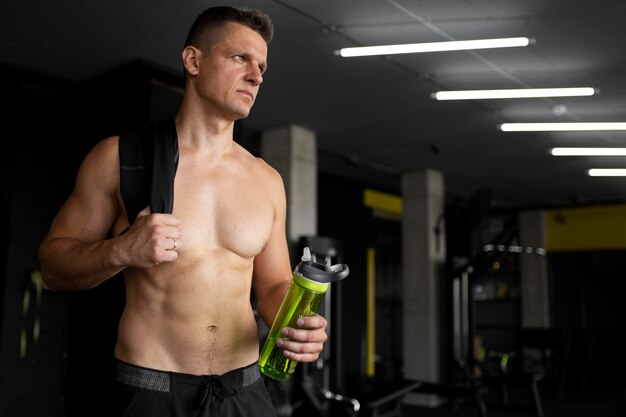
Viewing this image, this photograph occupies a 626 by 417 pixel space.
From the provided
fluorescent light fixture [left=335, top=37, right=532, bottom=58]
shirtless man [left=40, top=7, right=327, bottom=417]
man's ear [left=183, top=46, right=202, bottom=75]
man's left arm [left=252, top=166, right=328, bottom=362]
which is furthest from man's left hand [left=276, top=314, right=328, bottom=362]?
fluorescent light fixture [left=335, top=37, right=532, bottom=58]

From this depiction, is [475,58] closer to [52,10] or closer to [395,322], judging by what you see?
[52,10]

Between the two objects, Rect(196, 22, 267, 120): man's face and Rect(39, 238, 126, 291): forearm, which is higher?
Rect(196, 22, 267, 120): man's face

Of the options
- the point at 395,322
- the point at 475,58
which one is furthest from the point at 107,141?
the point at 395,322

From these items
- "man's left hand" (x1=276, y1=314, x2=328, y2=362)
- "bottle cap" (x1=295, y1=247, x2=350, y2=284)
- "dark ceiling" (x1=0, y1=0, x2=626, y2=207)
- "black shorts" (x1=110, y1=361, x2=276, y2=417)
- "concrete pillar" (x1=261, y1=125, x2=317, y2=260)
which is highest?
"dark ceiling" (x1=0, y1=0, x2=626, y2=207)

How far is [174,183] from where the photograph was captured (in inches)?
53.0

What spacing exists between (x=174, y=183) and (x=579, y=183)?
329 inches

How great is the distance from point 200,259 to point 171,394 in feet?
0.88

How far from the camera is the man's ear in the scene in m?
1.41

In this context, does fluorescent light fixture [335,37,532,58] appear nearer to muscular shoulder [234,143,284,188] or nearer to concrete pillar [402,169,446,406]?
muscular shoulder [234,143,284,188]

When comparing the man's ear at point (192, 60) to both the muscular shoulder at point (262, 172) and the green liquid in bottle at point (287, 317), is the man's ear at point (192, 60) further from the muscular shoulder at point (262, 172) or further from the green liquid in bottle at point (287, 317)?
the green liquid in bottle at point (287, 317)

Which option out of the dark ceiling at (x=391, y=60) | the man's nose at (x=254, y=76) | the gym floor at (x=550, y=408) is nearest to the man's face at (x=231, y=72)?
the man's nose at (x=254, y=76)

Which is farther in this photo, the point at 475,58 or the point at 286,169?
the point at 286,169

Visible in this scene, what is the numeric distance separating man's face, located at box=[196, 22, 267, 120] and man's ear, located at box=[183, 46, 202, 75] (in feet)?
0.04

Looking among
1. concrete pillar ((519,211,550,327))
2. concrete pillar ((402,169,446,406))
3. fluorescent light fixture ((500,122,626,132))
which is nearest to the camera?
fluorescent light fixture ((500,122,626,132))
